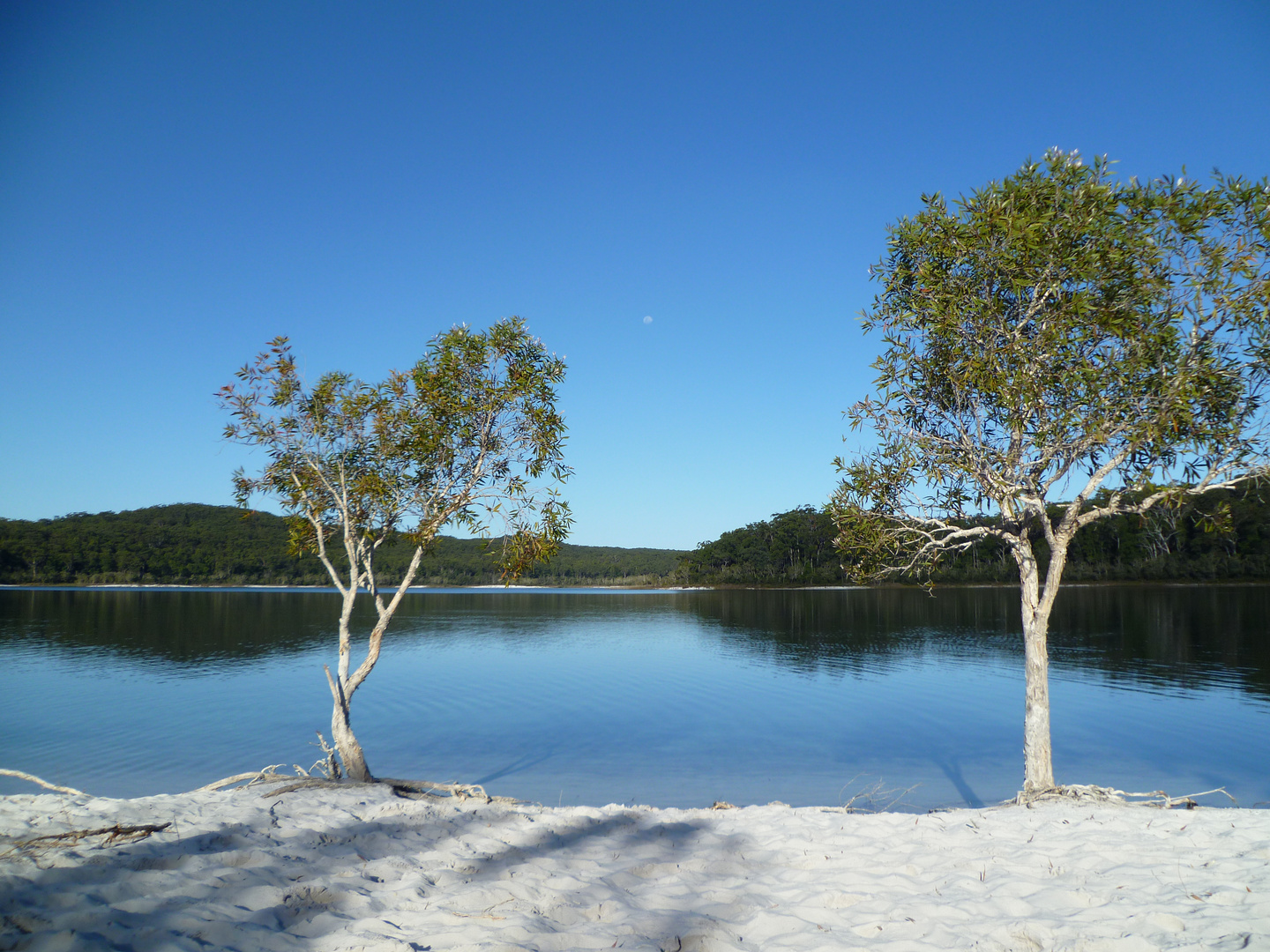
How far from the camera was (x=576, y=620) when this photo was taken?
60312mm

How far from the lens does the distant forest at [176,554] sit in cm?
12306

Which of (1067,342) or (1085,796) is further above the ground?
(1067,342)

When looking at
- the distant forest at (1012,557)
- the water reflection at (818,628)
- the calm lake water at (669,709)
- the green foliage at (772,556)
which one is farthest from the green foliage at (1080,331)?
the green foliage at (772,556)

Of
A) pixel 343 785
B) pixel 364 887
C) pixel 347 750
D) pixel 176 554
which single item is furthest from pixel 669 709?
pixel 176 554

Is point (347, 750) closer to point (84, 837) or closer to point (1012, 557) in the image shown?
point (84, 837)

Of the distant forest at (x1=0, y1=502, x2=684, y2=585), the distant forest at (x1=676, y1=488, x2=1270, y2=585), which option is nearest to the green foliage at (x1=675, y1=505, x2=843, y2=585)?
the distant forest at (x1=676, y1=488, x2=1270, y2=585)

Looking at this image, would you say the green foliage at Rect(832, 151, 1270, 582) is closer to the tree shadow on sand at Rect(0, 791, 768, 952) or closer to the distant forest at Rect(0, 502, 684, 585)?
the tree shadow on sand at Rect(0, 791, 768, 952)

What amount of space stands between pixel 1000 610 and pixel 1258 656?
28799 millimetres

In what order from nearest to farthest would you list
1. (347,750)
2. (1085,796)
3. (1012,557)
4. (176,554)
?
(1085,796) < (347,750) < (1012,557) < (176,554)

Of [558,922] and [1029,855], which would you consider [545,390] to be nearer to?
[558,922]

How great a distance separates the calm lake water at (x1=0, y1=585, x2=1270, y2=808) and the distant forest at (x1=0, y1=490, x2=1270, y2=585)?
65274 millimetres

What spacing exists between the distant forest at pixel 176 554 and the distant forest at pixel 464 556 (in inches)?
7.9

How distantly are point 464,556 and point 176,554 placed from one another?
55.7 meters

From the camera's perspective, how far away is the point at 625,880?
6.95 metres
